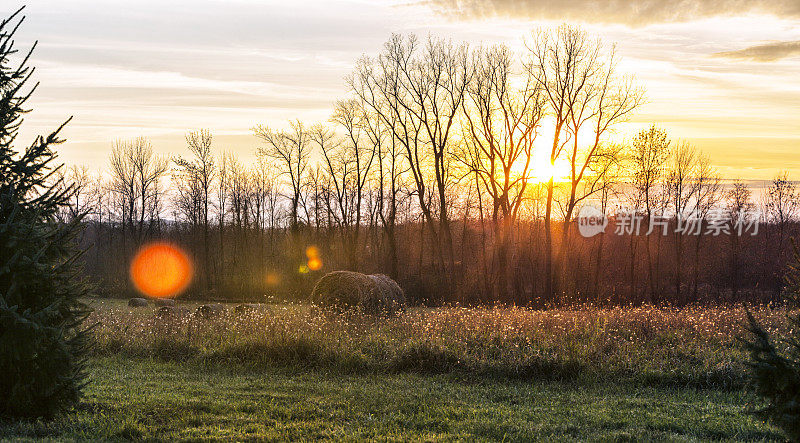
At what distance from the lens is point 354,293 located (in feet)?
75.8

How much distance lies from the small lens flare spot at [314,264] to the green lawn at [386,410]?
36.0 meters

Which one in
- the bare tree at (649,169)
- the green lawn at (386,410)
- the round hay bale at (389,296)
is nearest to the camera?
the green lawn at (386,410)

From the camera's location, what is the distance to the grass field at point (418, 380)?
830 centimetres

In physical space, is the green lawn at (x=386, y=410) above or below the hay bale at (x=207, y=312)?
below

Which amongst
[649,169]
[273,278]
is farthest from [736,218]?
[273,278]

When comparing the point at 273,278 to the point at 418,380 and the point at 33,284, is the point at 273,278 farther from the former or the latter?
the point at 33,284

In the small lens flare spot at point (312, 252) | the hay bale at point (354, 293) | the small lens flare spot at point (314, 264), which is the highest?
the small lens flare spot at point (312, 252)

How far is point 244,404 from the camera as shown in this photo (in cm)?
948

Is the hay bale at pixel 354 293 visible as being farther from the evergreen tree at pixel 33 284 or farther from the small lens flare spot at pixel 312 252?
the small lens flare spot at pixel 312 252

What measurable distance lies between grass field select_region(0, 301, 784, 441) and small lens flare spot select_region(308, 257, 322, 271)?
29950mm

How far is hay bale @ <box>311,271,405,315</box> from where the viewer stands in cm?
2297

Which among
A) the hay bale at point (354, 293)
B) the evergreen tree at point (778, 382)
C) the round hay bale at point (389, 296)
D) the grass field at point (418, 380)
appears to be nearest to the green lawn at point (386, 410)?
the grass field at point (418, 380)

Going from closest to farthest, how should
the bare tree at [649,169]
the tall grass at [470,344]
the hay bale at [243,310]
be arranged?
the tall grass at [470,344]
the hay bale at [243,310]
the bare tree at [649,169]

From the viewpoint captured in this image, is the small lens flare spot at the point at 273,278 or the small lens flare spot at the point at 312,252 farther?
the small lens flare spot at the point at 312,252
